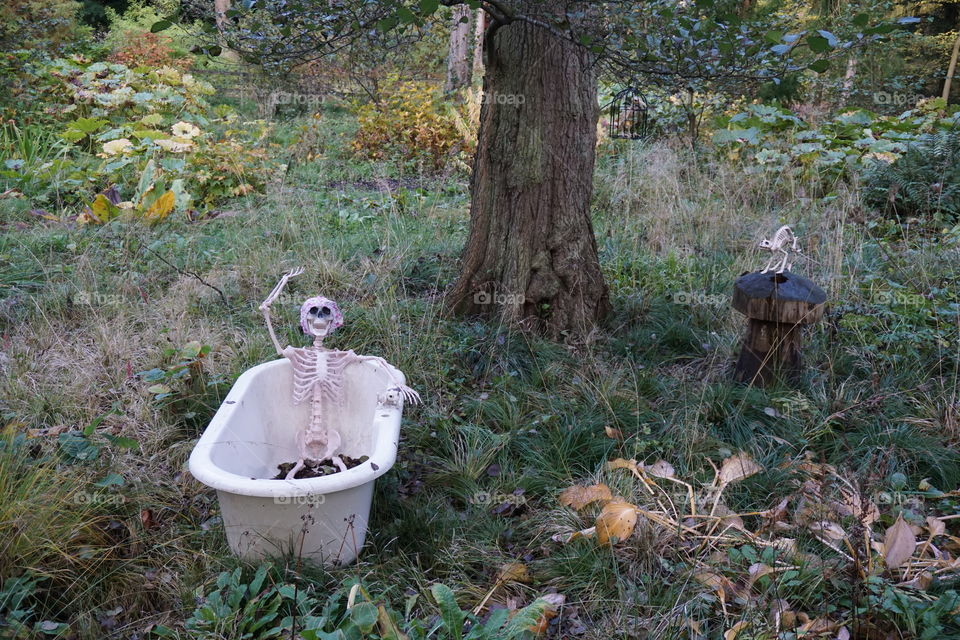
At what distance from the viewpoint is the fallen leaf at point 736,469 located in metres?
→ 2.50

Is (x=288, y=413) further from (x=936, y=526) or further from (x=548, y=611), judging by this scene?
(x=936, y=526)

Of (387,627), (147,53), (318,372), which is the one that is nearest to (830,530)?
(387,627)

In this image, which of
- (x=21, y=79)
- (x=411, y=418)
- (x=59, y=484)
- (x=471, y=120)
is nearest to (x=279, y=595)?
(x=59, y=484)

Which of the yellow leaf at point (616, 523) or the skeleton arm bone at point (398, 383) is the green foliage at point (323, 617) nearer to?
the yellow leaf at point (616, 523)

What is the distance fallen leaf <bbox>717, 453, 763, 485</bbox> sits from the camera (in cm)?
250

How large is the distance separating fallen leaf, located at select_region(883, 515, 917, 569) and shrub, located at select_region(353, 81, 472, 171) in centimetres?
617

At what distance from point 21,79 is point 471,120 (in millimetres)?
5036

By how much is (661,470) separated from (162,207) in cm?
447

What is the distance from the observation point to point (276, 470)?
8.98 ft

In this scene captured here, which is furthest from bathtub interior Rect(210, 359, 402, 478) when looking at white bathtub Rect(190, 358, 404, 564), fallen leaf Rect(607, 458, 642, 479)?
fallen leaf Rect(607, 458, 642, 479)

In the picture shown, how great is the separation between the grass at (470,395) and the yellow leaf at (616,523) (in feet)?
0.22

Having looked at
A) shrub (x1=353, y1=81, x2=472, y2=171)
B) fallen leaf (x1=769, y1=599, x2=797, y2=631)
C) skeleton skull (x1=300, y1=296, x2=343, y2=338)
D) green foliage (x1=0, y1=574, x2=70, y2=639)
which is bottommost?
green foliage (x1=0, y1=574, x2=70, y2=639)

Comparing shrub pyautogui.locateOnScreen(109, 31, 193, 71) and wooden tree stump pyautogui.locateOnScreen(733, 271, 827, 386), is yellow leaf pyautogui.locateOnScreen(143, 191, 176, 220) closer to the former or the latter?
wooden tree stump pyautogui.locateOnScreen(733, 271, 827, 386)

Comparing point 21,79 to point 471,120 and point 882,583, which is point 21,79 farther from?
point 882,583
